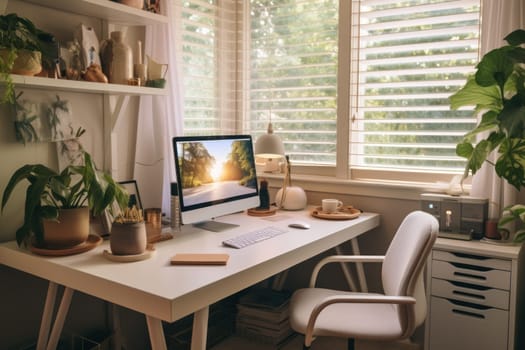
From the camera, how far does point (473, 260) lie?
2.14 meters

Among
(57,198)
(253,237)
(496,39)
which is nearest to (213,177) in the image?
(253,237)

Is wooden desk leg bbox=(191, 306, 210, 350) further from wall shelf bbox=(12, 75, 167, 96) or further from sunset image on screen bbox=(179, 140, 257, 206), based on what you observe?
wall shelf bbox=(12, 75, 167, 96)

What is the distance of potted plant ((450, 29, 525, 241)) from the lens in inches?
73.2

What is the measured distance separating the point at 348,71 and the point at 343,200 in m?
0.78

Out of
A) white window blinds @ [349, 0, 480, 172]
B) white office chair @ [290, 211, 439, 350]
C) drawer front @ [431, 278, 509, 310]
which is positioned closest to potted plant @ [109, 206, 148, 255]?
white office chair @ [290, 211, 439, 350]

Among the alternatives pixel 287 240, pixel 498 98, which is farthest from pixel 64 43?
pixel 498 98

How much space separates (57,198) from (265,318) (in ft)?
4.65

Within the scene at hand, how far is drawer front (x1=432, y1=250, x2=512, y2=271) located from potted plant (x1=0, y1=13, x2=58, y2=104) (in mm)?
1920

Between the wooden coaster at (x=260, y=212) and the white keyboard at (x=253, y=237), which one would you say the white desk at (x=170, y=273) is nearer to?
the white keyboard at (x=253, y=237)

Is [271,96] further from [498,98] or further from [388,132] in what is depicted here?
[498,98]

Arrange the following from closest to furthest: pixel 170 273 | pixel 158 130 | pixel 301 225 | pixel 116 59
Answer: pixel 170 273 < pixel 116 59 < pixel 301 225 < pixel 158 130

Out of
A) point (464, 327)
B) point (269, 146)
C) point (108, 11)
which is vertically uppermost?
point (108, 11)

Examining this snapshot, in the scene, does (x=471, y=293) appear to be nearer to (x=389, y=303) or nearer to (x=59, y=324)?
(x=389, y=303)

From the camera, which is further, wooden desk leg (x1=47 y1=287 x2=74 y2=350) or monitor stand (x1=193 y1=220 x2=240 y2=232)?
monitor stand (x1=193 y1=220 x2=240 y2=232)
